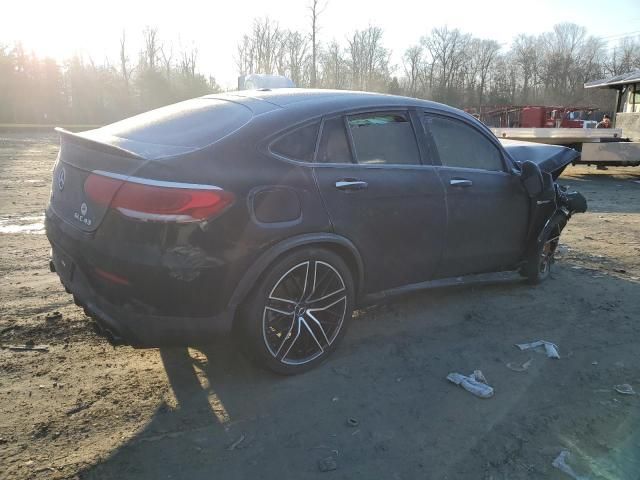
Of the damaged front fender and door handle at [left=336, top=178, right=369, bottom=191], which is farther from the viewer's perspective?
the damaged front fender

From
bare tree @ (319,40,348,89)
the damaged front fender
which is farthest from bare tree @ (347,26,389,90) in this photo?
the damaged front fender

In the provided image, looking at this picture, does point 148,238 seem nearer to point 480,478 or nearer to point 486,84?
point 480,478

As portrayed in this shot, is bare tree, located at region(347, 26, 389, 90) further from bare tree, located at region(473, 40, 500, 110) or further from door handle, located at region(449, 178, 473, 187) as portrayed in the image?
door handle, located at region(449, 178, 473, 187)

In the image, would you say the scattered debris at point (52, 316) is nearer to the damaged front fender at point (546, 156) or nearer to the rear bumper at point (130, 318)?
the rear bumper at point (130, 318)

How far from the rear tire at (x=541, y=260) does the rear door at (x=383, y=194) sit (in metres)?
1.54

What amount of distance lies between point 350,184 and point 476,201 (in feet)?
4.45

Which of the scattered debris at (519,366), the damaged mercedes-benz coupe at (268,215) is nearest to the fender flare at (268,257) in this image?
the damaged mercedes-benz coupe at (268,215)

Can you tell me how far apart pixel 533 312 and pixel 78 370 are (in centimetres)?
365

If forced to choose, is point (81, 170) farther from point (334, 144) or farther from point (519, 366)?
point (519, 366)

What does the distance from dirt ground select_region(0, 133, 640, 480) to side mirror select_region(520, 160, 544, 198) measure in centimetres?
105

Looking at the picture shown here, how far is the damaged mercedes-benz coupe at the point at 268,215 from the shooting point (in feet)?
9.23

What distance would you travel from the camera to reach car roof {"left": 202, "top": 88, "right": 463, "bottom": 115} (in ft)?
11.6

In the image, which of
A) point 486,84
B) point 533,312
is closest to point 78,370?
point 533,312

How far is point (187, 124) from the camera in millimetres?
3398
